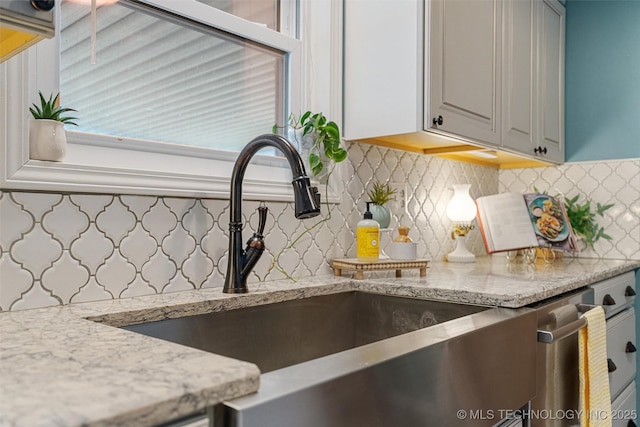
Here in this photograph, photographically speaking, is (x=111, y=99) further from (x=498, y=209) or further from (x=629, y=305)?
(x=629, y=305)

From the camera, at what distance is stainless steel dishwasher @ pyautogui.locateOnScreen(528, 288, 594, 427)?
1278 mm

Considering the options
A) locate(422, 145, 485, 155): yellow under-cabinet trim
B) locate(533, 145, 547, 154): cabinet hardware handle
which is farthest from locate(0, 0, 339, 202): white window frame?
locate(533, 145, 547, 154): cabinet hardware handle

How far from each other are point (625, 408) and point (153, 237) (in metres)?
1.98

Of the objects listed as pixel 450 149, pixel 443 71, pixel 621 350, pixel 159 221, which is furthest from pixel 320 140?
pixel 621 350

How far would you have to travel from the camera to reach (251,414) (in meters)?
0.59

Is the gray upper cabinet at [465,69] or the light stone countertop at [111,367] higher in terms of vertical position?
the gray upper cabinet at [465,69]

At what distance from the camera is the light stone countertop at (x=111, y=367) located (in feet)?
1.61

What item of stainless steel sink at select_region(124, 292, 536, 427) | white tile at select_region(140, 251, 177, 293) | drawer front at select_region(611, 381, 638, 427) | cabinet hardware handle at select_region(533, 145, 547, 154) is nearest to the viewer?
stainless steel sink at select_region(124, 292, 536, 427)

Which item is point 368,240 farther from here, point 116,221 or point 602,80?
point 602,80

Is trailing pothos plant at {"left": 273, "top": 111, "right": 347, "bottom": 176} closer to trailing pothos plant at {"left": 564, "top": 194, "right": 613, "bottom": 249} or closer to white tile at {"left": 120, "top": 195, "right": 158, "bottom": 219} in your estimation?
white tile at {"left": 120, "top": 195, "right": 158, "bottom": 219}

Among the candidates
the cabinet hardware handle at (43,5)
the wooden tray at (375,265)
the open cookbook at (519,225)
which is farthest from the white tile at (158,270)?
the open cookbook at (519,225)

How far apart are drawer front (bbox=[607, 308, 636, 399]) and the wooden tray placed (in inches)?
31.3

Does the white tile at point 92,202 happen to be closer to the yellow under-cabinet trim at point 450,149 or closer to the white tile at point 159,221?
the white tile at point 159,221

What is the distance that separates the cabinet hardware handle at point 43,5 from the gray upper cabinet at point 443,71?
1148mm
